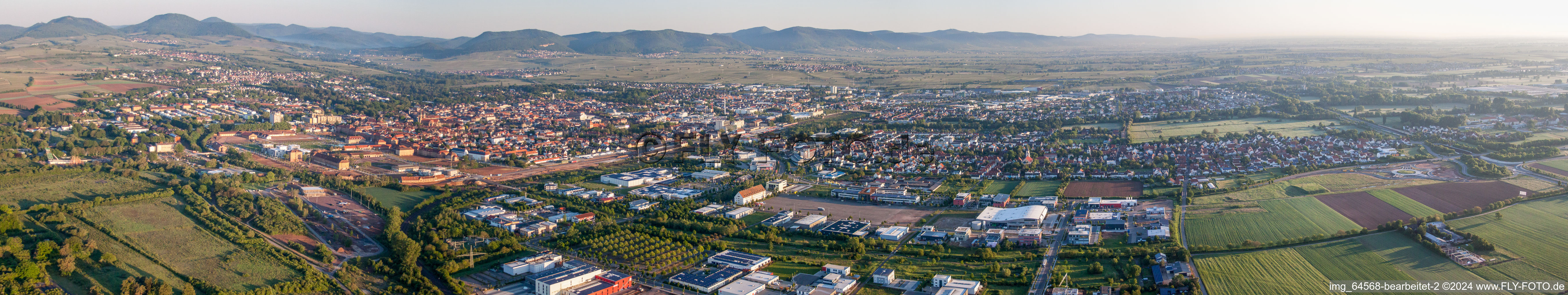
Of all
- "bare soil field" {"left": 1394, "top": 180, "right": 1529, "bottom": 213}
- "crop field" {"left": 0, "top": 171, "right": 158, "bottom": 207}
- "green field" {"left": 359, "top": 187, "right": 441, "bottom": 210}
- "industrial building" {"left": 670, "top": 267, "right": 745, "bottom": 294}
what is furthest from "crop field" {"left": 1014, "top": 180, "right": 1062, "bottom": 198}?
"crop field" {"left": 0, "top": 171, "right": 158, "bottom": 207}

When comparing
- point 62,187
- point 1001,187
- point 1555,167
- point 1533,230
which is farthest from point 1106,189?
point 62,187

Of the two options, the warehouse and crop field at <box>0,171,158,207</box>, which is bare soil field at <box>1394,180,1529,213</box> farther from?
crop field at <box>0,171,158,207</box>

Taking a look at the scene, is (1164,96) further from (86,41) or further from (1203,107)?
(86,41)

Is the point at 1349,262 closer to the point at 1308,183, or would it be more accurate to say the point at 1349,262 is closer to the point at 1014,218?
the point at 1014,218

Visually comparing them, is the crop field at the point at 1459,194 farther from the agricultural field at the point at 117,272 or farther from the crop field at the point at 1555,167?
the agricultural field at the point at 117,272

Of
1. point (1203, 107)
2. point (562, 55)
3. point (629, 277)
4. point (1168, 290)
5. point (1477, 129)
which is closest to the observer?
point (1168, 290)

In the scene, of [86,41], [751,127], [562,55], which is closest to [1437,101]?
[751,127]

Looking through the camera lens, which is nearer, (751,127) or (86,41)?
(751,127)
